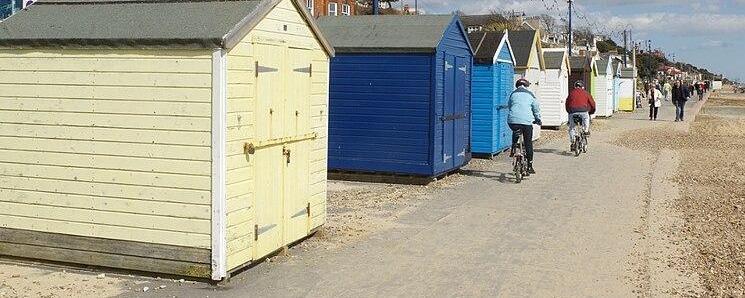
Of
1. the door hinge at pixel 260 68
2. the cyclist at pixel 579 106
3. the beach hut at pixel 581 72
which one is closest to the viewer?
the door hinge at pixel 260 68

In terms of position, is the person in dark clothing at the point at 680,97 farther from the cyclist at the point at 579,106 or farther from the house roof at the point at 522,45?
the cyclist at the point at 579,106

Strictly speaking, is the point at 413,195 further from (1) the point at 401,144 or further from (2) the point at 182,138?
(2) the point at 182,138

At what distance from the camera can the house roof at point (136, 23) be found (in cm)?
661

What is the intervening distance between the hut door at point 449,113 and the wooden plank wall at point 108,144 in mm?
7100

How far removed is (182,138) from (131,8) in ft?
4.72

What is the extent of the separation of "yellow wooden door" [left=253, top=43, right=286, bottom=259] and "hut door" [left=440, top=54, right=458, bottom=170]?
19.7 feet

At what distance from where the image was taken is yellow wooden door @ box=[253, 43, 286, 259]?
7.17 meters

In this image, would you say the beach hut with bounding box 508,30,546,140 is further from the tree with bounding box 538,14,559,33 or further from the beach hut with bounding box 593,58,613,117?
the tree with bounding box 538,14,559,33

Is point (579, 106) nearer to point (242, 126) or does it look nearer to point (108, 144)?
point (242, 126)

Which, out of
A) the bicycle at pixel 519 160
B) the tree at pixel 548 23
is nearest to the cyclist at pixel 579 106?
the bicycle at pixel 519 160

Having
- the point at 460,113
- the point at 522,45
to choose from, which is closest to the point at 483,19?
the point at 522,45

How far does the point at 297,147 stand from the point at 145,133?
5.43ft

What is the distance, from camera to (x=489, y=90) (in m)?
17.2

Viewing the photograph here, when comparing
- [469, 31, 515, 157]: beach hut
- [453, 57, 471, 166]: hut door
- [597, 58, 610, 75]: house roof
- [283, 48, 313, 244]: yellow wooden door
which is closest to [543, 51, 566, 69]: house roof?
[469, 31, 515, 157]: beach hut
